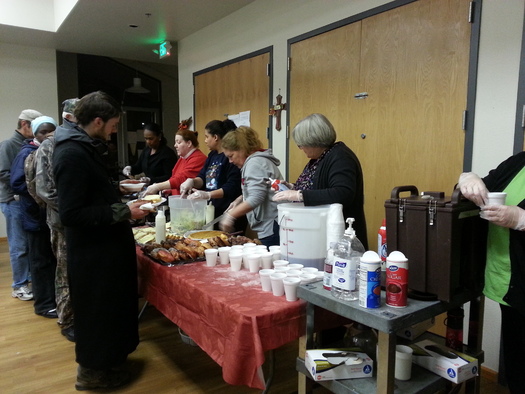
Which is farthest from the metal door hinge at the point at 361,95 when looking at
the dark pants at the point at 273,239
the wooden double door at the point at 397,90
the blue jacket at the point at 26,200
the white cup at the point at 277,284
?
the blue jacket at the point at 26,200

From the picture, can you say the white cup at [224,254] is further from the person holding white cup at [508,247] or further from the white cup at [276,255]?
the person holding white cup at [508,247]

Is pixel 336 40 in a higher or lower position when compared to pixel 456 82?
higher

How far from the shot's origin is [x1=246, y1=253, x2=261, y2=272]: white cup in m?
1.64

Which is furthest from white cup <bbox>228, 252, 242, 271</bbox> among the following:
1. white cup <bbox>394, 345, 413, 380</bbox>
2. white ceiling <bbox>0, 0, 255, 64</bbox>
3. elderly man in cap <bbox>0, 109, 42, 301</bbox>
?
white ceiling <bbox>0, 0, 255, 64</bbox>

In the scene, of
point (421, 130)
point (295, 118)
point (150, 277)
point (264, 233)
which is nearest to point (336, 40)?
point (295, 118)

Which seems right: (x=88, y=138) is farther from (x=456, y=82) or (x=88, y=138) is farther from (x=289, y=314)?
(x=456, y=82)

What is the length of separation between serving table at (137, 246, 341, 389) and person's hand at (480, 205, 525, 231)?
65 cm

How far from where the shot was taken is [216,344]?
4.67 feet

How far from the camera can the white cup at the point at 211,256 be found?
5.82ft

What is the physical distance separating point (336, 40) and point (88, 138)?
197cm

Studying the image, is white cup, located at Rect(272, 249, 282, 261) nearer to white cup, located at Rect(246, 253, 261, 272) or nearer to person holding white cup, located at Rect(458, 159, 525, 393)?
white cup, located at Rect(246, 253, 261, 272)

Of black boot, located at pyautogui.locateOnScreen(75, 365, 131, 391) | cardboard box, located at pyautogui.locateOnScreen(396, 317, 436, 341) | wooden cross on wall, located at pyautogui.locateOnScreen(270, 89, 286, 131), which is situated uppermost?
wooden cross on wall, located at pyautogui.locateOnScreen(270, 89, 286, 131)

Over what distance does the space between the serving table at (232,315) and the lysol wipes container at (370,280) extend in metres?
0.31

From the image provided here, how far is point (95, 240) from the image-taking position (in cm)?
175
